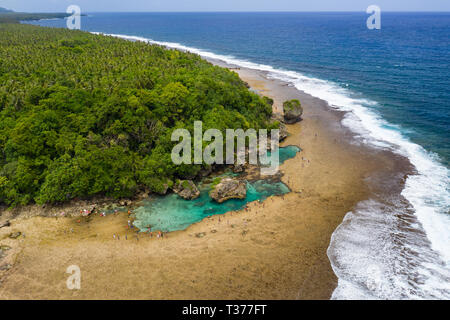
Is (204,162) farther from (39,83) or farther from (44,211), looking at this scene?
(39,83)

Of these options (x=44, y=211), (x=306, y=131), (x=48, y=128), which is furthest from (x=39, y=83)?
(x=306, y=131)

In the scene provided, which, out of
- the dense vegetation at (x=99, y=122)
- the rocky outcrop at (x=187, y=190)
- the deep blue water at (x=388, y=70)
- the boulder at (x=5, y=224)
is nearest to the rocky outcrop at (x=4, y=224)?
the boulder at (x=5, y=224)

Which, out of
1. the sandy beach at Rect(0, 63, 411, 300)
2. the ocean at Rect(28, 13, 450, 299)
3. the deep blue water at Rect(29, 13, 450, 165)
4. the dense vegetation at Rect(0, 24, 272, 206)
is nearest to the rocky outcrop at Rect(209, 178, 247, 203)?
the sandy beach at Rect(0, 63, 411, 300)

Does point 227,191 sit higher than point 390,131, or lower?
lower

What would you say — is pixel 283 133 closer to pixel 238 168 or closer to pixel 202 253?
pixel 238 168

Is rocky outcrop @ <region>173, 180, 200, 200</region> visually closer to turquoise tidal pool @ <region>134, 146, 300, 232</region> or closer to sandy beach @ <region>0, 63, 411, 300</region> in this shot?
turquoise tidal pool @ <region>134, 146, 300, 232</region>

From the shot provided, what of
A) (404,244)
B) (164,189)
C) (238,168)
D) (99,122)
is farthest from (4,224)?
(404,244)
